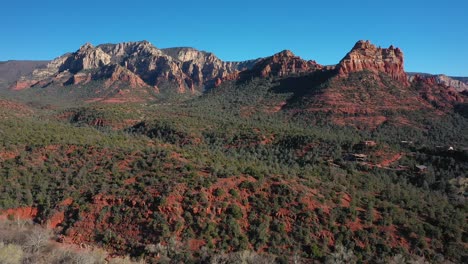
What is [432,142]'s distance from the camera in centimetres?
6388

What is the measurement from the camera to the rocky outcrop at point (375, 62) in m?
95.8

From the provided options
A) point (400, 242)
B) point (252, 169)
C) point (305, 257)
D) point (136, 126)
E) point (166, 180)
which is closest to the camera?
point (305, 257)

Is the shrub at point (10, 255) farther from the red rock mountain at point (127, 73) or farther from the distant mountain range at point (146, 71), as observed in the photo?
the red rock mountain at point (127, 73)

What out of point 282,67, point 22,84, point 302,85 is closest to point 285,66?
point 282,67

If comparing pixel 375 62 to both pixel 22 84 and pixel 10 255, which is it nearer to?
pixel 10 255

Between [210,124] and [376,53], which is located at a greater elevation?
[376,53]

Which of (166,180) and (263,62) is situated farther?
(263,62)

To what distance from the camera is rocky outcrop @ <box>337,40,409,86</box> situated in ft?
314

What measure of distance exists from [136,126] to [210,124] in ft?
52.3

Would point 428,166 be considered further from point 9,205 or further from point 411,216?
point 9,205

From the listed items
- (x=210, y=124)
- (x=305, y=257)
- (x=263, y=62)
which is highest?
(x=263, y=62)

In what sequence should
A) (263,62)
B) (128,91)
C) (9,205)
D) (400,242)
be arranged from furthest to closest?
(128,91)
(263,62)
(9,205)
(400,242)

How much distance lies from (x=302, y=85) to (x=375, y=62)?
71.4 feet

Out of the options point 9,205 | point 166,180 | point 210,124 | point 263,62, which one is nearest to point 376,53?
point 263,62
